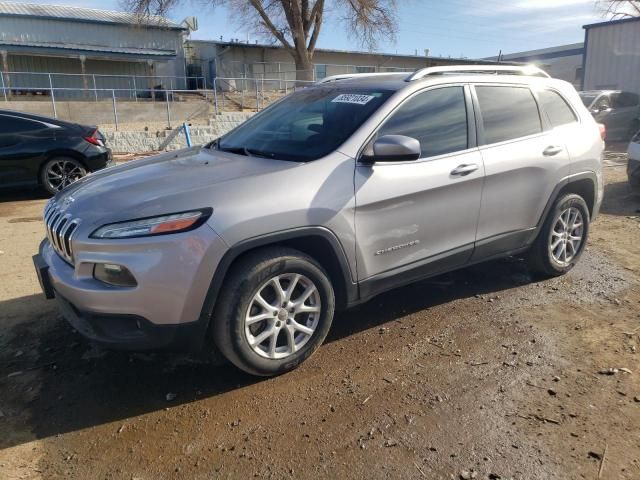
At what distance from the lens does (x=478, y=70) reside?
4086 mm

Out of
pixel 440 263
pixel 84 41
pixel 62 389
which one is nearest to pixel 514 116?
pixel 440 263

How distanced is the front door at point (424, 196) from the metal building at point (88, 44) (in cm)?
2377

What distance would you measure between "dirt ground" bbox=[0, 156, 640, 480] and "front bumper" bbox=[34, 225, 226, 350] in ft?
1.52

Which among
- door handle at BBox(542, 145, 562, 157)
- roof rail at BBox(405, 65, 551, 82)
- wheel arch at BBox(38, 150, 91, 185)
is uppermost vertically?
roof rail at BBox(405, 65, 551, 82)

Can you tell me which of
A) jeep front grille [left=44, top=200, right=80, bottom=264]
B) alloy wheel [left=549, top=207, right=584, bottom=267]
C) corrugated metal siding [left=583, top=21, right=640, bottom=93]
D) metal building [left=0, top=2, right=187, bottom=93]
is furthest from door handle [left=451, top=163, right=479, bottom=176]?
metal building [left=0, top=2, right=187, bottom=93]

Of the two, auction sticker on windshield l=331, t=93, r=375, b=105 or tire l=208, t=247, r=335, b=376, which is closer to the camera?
tire l=208, t=247, r=335, b=376

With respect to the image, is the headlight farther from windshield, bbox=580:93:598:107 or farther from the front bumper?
windshield, bbox=580:93:598:107

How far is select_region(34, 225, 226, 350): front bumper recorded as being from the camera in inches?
104

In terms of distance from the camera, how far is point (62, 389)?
307cm

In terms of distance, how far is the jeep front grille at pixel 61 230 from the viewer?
2.88 m

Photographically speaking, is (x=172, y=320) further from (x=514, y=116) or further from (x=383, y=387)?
(x=514, y=116)

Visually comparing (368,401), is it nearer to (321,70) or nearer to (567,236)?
(567,236)

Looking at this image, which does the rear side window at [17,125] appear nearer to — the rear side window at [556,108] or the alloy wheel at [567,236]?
the rear side window at [556,108]

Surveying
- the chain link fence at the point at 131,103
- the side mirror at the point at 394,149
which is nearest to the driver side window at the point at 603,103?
the chain link fence at the point at 131,103
